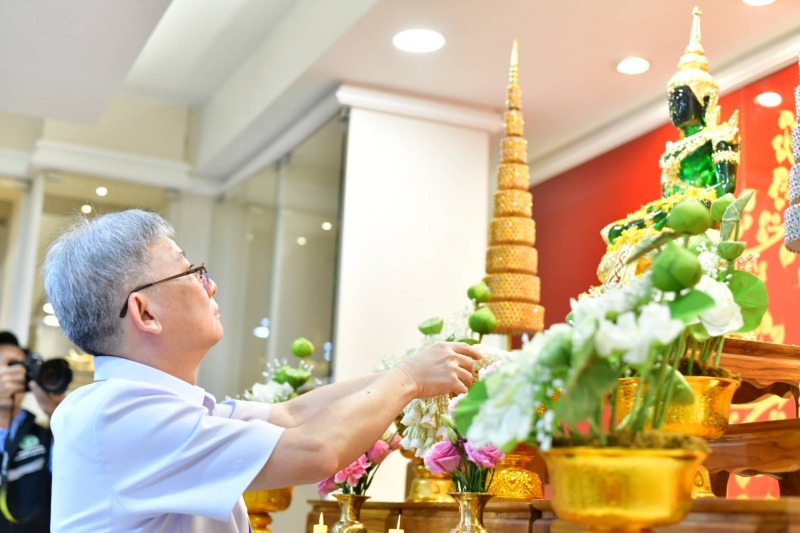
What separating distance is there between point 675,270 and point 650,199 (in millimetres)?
3135

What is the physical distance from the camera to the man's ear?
1.63 metres

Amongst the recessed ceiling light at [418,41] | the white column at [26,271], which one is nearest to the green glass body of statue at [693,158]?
the recessed ceiling light at [418,41]

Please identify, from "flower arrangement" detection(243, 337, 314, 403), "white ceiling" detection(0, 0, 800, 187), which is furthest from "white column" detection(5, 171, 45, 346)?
"flower arrangement" detection(243, 337, 314, 403)

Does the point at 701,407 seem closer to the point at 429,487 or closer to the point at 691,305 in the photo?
the point at 691,305

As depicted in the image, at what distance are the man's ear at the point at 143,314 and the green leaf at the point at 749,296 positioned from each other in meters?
0.89

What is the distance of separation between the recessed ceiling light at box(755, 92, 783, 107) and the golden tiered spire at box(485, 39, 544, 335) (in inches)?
33.5

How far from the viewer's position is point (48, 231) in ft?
16.9

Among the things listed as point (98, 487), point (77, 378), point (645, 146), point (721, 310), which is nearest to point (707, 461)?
point (721, 310)

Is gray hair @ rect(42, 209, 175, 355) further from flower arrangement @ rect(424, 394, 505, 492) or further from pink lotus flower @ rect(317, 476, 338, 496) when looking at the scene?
pink lotus flower @ rect(317, 476, 338, 496)

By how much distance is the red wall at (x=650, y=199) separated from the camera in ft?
11.3

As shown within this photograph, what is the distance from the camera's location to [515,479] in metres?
1.92

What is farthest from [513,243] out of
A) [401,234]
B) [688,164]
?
[688,164]

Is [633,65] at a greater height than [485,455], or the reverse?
[633,65]

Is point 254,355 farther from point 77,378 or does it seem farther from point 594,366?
point 594,366
